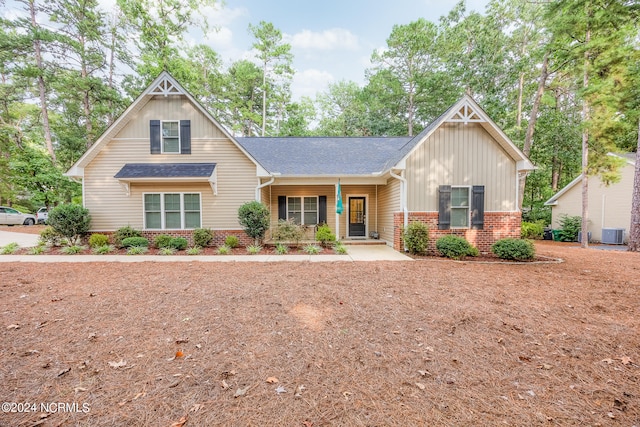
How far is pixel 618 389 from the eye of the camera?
2.22 meters

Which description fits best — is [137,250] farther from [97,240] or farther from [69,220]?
[69,220]

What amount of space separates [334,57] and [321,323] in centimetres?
2585

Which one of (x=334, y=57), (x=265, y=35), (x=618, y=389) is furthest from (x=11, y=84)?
(x=618, y=389)

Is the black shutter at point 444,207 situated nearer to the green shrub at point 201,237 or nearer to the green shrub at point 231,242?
the green shrub at point 231,242

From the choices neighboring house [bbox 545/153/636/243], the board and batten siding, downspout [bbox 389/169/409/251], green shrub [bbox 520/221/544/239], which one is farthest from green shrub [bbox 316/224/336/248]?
neighboring house [bbox 545/153/636/243]

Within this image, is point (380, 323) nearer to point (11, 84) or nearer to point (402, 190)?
point (402, 190)

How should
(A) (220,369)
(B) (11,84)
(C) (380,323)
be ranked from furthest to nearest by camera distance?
(B) (11,84)
(C) (380,323)
(A) (220,369)

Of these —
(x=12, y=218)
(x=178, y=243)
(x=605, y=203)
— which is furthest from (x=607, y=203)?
(x=12, y=218)

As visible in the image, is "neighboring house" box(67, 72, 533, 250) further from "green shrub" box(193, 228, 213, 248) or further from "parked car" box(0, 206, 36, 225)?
"parked car" box(0, 206, 36, 225)

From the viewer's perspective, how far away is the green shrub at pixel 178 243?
906 cm

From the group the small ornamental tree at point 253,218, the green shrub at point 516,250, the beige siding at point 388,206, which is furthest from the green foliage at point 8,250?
the green shrub at point 516,250

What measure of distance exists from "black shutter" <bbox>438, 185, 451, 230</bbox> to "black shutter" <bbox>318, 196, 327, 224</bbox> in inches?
190

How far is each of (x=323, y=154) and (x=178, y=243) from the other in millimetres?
6972

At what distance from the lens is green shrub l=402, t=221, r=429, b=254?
834cm
